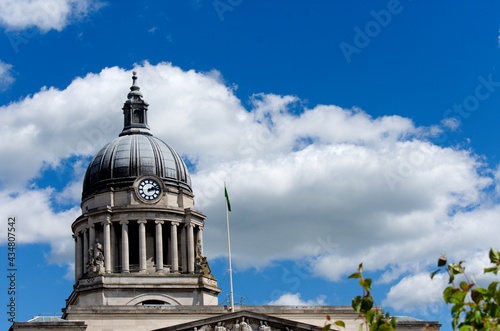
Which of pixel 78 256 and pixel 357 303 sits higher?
pixel 78 256

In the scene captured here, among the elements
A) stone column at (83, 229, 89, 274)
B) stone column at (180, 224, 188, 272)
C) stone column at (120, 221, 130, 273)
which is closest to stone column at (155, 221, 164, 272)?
stone column at (180, 224, 188, 272)

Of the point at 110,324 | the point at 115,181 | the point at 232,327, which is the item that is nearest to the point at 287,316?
the point at 232,327

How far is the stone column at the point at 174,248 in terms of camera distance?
93750 millimetres

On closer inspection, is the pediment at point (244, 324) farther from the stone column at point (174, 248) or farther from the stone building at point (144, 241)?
the stone column at point (174, 248)

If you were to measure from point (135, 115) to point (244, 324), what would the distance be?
28.0 m

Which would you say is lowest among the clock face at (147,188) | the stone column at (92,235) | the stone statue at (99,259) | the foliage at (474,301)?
the foliage at (474,301)

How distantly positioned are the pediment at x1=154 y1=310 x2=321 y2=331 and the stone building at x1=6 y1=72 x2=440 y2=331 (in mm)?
3351

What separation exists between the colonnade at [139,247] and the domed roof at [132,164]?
3490 mm

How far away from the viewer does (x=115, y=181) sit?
312ft

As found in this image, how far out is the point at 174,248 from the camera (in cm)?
9419

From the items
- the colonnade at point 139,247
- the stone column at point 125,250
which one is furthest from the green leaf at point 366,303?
the stone column at point 125,250

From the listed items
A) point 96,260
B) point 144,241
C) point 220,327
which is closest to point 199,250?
point 144,241

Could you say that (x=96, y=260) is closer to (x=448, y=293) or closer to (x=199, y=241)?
(x=199, y=241)

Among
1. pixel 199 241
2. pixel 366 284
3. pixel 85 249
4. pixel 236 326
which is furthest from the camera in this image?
pixel 199 241
